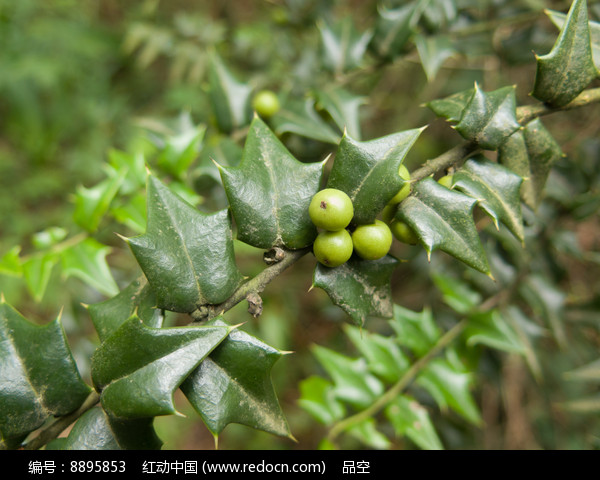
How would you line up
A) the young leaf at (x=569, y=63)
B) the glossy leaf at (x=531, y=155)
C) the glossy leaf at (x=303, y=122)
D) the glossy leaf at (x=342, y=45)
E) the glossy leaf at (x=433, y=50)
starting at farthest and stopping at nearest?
1. the glossy leaf at (x=342, y=45)
2. the glossy leaf at (x=433, y=50)
3. the glossy leaf at (x=303, y=122)
4. the glossy leaf at (x=531, y=155)
5. the young leaf at (x=569, y=63)

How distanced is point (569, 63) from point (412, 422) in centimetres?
110

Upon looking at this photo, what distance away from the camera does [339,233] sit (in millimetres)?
804

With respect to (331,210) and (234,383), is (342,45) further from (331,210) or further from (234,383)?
(234,383)

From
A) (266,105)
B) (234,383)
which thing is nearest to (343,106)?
(266,105)

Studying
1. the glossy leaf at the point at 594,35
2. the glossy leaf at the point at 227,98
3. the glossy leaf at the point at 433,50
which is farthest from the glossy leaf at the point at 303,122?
the glossy leaf at the point at 594,35

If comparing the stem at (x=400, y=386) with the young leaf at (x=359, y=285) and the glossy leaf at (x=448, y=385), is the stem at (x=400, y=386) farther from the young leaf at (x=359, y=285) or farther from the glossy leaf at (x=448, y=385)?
the young leaf at (x=359, y=285)

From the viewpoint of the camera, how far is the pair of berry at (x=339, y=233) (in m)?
0.77

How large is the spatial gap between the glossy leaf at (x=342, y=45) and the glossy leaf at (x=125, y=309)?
1.10m

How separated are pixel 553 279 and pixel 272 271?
1.26 metres

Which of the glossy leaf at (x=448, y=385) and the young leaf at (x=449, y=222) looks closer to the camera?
the young leaf at (x=449, y=222)

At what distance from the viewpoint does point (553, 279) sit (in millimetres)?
1593
